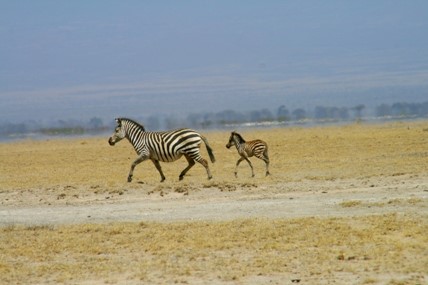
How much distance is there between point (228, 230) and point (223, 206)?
121 inches

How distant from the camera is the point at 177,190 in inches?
711

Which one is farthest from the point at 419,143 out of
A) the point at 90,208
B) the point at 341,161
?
the point at 90,208

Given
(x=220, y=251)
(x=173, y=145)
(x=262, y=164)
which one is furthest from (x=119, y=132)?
(x=220, y=251)

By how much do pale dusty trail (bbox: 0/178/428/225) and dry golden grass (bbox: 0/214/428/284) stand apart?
102 centimetres

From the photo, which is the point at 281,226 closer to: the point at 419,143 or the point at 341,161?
the point at 341,161

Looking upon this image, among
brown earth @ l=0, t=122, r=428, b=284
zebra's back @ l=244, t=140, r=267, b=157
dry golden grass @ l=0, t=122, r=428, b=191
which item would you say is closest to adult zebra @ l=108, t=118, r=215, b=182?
dry golden grass @ l=0, t=122, r=428, b=191

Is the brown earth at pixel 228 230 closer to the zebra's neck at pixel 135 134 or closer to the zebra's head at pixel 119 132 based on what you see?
the zebra's head at pixel 119 132

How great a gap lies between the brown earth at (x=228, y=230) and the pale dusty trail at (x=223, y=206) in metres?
0.02

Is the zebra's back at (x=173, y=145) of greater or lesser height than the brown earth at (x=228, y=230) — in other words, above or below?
above

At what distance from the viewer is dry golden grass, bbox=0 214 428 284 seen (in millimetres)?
10266

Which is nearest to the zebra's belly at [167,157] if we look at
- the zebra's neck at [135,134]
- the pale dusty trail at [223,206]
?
the zebra's neck at [135,134]

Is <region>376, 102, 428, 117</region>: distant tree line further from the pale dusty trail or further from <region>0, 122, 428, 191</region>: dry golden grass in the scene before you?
the pale dusty trail

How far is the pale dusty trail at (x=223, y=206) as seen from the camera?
48.0ft

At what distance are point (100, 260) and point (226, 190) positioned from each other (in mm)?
6947
